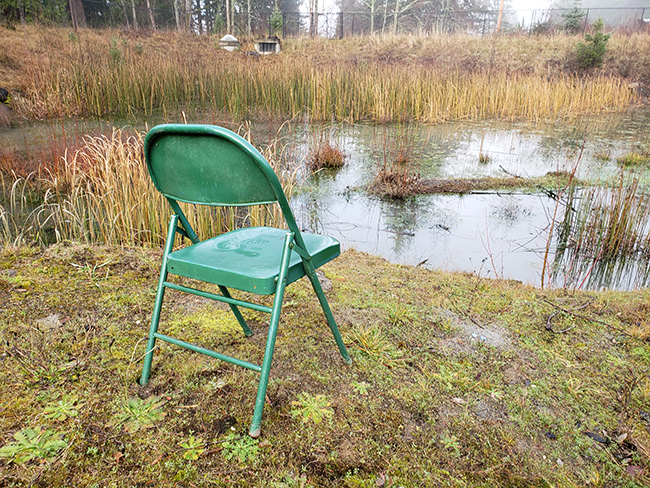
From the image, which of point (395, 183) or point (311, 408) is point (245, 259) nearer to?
point (311, 408)

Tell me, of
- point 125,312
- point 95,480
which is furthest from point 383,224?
point 95,480

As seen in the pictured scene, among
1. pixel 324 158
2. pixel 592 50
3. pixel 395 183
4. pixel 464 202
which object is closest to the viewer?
pixel 464 202

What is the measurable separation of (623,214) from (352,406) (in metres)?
3.33

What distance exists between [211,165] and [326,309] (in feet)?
2.12

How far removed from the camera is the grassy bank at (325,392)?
1212mm

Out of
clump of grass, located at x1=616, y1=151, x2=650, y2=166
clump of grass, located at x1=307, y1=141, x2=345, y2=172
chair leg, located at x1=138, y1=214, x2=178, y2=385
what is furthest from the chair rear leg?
clump of grass, located at x1=616, y1=151, x2=650, y2=166

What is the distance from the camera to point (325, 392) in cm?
152

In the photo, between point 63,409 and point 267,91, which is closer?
point 63,409

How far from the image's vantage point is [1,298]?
1.92 m

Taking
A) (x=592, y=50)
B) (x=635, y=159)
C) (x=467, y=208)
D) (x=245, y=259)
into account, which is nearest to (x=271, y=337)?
(x=245, y=259)

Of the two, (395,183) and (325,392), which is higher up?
(325,392)

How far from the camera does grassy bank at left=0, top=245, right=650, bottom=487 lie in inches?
47.7

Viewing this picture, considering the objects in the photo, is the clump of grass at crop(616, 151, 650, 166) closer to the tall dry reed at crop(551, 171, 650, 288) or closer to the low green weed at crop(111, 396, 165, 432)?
the tall dry reed at crop(551, 171, 650, 288)

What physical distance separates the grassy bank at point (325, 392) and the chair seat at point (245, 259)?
1.58 feet
